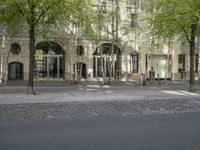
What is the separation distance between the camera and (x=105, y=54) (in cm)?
4084

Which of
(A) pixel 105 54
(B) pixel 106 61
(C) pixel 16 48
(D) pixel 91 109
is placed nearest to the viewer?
(D) pixel 91 109

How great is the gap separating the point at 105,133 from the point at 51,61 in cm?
2966

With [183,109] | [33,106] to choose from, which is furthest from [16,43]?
[183,109]

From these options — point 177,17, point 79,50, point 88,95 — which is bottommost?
point 88,95

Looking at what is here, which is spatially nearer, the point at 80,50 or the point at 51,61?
the point at 51,61

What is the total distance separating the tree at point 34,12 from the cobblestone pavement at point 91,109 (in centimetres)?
555

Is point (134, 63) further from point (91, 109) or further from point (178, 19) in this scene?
point (91, 109)

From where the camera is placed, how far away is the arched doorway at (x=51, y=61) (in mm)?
38406

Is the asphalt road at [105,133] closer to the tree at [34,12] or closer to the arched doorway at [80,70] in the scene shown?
the tree at [34,12]

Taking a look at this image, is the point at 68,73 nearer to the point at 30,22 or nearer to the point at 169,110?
the point at 30,22

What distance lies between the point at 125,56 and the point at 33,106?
26.2m

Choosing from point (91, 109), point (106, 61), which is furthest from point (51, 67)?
point (91, 109)

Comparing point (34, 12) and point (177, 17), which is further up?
point (177, 17)

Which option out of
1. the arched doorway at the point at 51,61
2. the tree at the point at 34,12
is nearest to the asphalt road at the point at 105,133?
the tree at the point at 34,12
